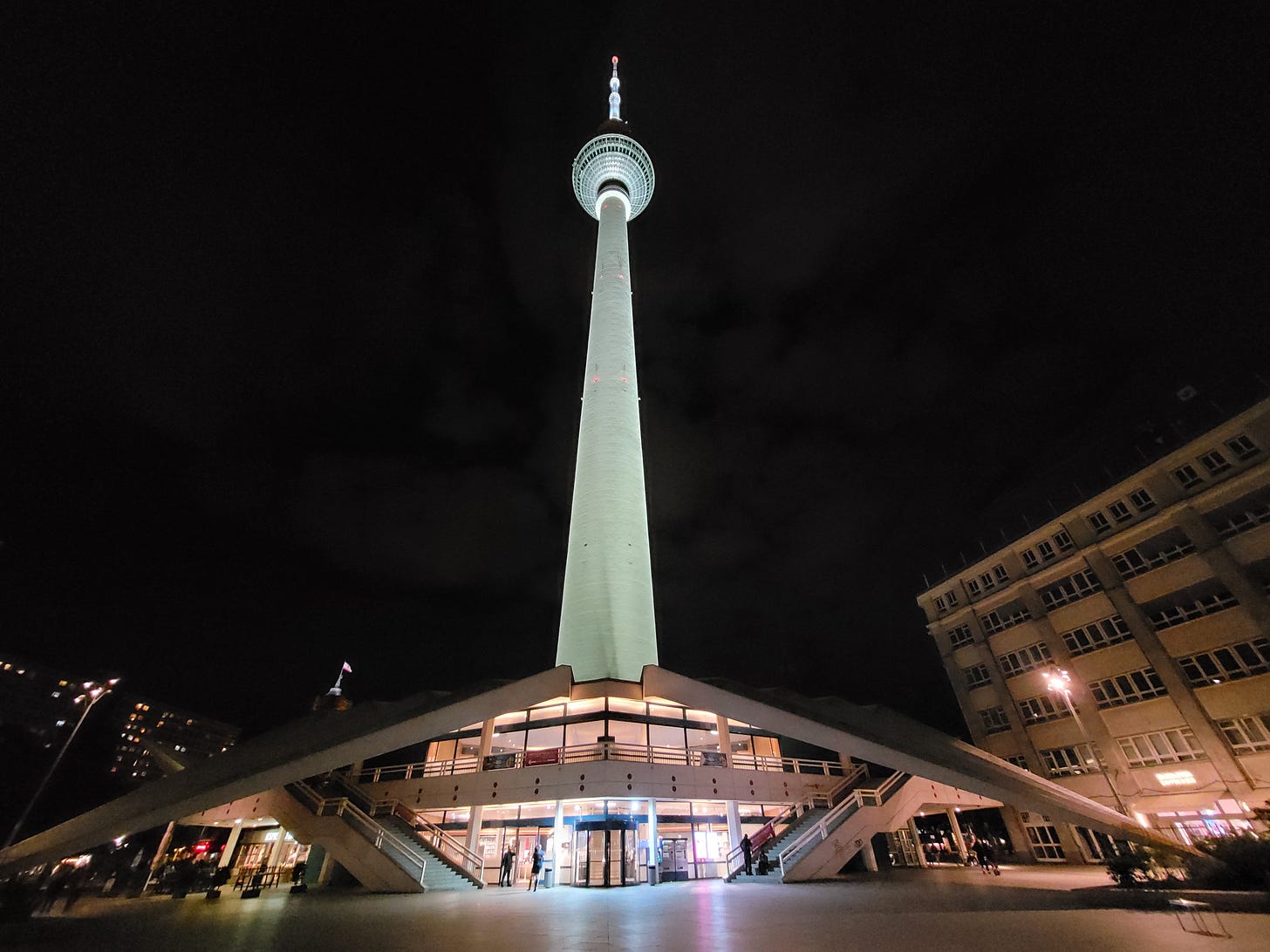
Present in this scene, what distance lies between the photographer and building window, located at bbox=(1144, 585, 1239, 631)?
2650 centimetres

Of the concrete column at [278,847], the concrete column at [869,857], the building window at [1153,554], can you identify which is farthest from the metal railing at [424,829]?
the building window at [1153,554]

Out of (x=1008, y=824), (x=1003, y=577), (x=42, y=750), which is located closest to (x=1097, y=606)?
(x=1003, y=577)

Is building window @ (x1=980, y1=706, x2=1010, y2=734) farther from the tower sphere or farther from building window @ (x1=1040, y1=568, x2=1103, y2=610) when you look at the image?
the tower sphere

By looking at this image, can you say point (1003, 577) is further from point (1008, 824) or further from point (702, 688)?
point (702, 688)

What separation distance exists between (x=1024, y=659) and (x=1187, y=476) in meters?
14.2

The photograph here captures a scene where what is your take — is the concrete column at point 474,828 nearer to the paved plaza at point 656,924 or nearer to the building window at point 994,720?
the paved plaza at point 656,924

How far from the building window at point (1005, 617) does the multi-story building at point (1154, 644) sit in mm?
130

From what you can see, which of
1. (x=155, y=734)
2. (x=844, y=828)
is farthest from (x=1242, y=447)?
(x=155, y=734)

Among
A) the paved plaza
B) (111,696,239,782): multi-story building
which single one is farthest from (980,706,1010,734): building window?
(111,696,239,782): multi-story building

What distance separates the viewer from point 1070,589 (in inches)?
1324

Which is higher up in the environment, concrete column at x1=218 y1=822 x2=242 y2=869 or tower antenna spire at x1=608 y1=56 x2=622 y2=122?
tower antenna spire at x1=608 y1=56 x2=622 y2=122

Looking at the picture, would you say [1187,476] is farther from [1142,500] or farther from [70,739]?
[70,739]

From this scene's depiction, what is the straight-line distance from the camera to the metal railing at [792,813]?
69.4 ft

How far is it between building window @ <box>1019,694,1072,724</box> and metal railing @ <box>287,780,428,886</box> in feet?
117
